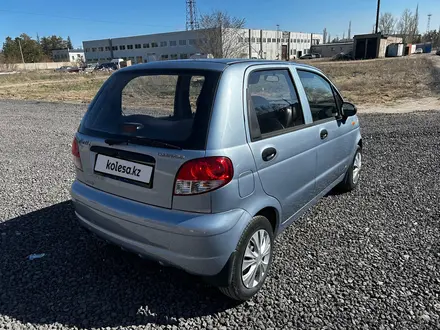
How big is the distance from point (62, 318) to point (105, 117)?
1521 mm

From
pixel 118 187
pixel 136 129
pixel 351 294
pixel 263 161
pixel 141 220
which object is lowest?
pixel 351 294

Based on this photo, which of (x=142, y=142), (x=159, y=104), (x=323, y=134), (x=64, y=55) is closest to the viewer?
(x=142, y=142)

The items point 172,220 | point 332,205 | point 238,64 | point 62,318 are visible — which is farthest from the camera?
point 332,205

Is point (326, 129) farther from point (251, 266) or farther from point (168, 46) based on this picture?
point (168, 46)

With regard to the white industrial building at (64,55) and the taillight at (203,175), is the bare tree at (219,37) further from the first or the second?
the white industrial building at (64,55)

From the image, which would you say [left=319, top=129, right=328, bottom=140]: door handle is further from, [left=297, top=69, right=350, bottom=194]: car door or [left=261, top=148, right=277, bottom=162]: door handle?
[left=261, top=148, right=277, bottom=162]: door handle

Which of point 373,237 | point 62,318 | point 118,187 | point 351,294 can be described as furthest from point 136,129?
point 373,237

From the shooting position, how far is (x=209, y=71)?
239 cm

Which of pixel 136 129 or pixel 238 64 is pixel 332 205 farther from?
pixel 136 129

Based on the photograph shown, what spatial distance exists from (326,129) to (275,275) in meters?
1.54

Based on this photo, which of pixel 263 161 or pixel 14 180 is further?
pixel 14 180

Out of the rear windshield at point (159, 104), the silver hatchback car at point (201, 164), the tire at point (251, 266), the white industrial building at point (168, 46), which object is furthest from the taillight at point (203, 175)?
the white industrial building at point (168, 46)

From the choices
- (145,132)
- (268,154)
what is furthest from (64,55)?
(268,154)

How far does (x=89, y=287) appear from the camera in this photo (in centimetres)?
267
